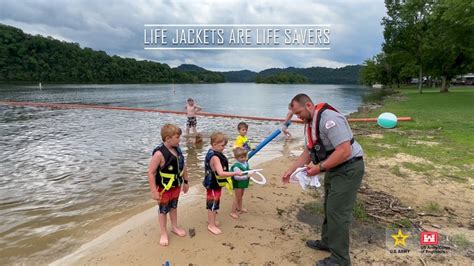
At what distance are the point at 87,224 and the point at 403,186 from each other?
6280mm

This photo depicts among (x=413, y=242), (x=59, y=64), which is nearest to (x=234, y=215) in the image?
(x=413, y=242)

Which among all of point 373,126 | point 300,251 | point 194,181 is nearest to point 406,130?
point 373,126

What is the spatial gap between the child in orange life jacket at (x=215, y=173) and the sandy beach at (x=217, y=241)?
38 centimetres

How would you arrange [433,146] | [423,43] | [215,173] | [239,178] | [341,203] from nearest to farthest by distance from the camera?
[341,203]
[215,173]
[239,178]
[433,146]
[423,43]

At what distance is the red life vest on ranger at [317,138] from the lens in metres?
3.48

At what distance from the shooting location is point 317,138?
3.54 meters

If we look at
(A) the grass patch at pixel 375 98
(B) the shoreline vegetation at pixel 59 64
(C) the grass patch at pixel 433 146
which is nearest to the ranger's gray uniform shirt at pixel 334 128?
(C) the grass patch at pixel 433 146

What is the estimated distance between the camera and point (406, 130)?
1297cm

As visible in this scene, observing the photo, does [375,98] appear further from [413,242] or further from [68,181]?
[68,181]

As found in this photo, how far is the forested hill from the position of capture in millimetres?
100275

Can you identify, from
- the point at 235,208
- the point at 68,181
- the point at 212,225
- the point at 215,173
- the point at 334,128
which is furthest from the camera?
the point at 68,181

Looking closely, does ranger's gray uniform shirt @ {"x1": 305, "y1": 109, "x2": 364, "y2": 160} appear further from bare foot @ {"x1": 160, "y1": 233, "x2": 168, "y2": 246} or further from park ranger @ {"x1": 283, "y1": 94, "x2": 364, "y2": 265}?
bare foot @ {"x1": 160, "y1": 233, "x2": 168, "y2": 246}

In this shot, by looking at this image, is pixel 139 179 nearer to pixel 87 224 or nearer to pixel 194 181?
pixel 194 181

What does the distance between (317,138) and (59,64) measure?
134 metres
